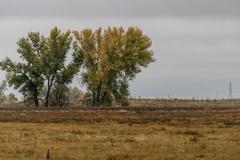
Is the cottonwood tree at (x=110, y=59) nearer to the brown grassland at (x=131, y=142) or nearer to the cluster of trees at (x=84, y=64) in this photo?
the cluster of trees at (x=84, y=64)

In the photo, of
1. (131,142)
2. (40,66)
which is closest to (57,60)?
(40,66)

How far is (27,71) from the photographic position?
374 ft

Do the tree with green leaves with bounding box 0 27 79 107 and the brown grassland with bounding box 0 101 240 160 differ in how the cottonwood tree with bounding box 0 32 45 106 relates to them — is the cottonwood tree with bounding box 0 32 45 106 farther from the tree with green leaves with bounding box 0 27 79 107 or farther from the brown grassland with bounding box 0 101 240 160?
the brown grassland with bounding box 0 101 240 160

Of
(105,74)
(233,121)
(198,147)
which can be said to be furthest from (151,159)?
(105,74)

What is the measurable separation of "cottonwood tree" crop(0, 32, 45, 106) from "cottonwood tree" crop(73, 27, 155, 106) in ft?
26.6

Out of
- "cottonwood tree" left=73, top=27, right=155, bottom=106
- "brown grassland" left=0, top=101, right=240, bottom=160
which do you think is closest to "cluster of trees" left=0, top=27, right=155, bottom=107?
"cottonwood tree" left=73, top=27, right=155, bottom=106

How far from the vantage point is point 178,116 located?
73.2 metres

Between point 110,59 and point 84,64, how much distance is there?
5.36 meters

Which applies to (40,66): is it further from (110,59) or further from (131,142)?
(131,142)

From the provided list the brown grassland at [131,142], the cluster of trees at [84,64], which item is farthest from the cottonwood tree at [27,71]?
the brown grassland at [131,142]

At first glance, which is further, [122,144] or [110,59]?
[110,59]

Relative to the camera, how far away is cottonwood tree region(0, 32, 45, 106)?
11244cm

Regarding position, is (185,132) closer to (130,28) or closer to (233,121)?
(233,121)

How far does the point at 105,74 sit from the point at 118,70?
324 centimetres
